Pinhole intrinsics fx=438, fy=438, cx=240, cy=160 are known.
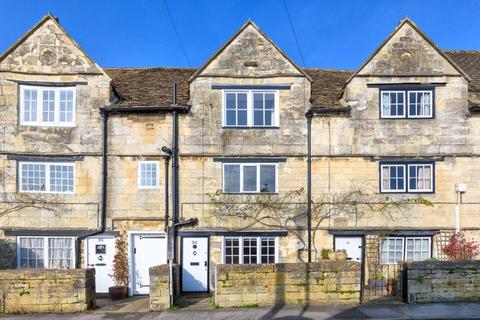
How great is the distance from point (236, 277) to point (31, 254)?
8195 millimetres

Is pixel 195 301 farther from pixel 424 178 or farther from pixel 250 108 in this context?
pixel 424 178

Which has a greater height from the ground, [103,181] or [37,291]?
[103,181]

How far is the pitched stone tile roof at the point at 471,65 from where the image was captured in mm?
17734

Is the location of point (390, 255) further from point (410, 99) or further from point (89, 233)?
point (89, 233)

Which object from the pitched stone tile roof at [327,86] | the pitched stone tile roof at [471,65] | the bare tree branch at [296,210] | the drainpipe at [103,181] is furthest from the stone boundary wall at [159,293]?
the pitched stone tile roof at [471,65]

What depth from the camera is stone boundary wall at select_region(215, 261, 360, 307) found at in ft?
42.7

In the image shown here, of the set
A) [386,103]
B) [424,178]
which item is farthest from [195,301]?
[386,103]

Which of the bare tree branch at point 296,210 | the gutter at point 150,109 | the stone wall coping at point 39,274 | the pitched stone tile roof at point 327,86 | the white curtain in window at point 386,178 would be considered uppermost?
the pitched stone tile roof at point 327,86

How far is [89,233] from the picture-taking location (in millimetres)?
16203

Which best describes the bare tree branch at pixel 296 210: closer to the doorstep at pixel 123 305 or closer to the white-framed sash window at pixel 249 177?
the white-framed sash window at pixel 249 177

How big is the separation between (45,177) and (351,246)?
1179 centimetres

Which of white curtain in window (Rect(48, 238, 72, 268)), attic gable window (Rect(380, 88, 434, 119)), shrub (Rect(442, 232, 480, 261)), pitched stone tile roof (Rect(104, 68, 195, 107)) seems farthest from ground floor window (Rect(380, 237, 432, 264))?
white curtain in window (Rect(48, 238, 72, 268))

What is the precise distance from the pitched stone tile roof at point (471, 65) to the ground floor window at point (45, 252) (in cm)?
1645

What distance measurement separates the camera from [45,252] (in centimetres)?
1620
